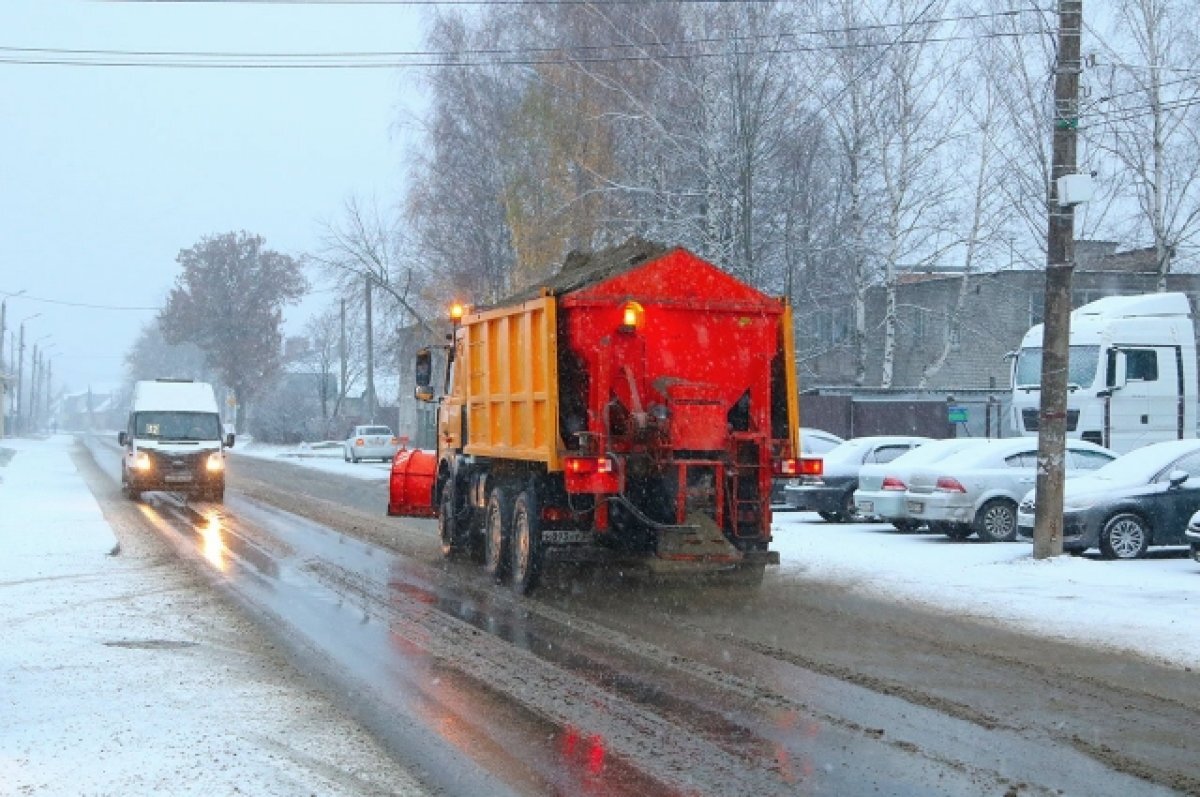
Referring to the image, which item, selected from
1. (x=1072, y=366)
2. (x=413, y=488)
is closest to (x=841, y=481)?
(x=1072, y=366)

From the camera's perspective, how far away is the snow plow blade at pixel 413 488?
19.4 m

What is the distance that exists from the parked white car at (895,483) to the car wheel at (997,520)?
42.7 inches

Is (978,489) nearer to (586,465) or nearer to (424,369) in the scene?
(424,369)

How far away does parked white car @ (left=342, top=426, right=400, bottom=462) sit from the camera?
52.9 metres

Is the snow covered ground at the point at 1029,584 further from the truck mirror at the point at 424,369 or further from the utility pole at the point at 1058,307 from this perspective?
the truck mirror at the point at 424,369

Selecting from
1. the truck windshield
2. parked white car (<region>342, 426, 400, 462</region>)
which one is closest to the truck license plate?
the truck windshield

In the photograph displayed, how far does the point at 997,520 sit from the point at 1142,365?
863cm

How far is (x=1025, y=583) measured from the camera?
14562 millimetres

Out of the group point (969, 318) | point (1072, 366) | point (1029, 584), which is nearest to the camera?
point (1029, 584)

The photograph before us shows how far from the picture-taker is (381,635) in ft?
37.1

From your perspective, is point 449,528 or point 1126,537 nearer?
point 1126,537

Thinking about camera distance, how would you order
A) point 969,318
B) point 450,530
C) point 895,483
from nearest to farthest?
point 450,530
point 895,483
point 969,318

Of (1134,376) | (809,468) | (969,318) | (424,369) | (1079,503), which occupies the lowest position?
(1079,503)

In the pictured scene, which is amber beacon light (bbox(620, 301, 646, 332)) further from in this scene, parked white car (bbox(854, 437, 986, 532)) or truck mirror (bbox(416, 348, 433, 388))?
parked white car (bbox(854, 437, 986, 532))
